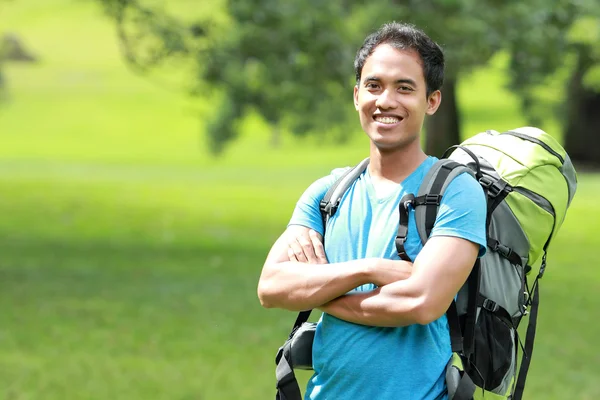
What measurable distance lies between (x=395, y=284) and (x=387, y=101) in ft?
1.92

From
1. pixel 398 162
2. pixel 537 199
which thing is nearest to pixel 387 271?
pixel 398 162

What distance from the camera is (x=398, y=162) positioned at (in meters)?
3.52

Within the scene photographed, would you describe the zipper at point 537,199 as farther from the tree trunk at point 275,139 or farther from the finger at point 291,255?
the tree trunk at point 275,139

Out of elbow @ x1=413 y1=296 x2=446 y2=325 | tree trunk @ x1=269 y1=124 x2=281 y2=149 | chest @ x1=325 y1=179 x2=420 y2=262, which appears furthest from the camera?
tree trunk @ x1=269 y1=124 x2=281 y2=149

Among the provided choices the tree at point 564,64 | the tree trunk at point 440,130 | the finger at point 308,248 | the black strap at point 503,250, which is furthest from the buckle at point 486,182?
the tree trunk at point 440,130

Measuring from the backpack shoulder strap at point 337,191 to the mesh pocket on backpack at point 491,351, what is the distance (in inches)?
23.8

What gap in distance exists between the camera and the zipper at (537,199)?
12.3 feet

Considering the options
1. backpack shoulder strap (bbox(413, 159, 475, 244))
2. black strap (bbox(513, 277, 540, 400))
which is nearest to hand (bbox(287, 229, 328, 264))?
backpack shoulder strap (bbox(413, 159, 475, 244))

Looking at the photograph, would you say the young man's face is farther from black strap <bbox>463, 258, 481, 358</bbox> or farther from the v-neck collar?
black strap <bbox>463, 258, 481, 358</bbox>

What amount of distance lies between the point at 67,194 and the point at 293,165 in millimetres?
28510

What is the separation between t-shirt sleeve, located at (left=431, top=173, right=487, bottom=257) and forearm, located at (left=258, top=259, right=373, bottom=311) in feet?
0.86

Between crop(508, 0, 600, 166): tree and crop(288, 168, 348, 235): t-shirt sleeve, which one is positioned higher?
crop(288, 168, 348, 235): t-shirt sleeve

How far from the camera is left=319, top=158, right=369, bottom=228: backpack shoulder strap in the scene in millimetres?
3559

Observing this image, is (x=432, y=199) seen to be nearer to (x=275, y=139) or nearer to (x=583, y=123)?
(x=583, y=123)
